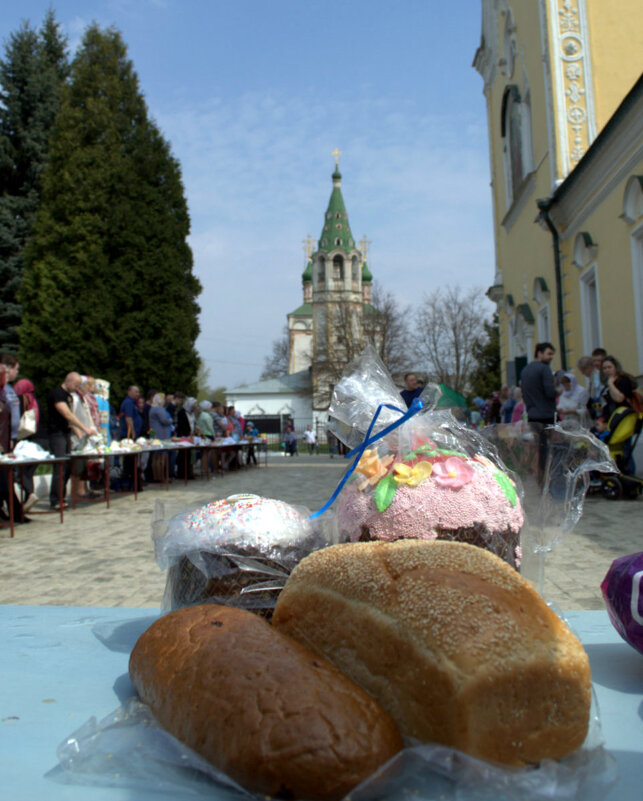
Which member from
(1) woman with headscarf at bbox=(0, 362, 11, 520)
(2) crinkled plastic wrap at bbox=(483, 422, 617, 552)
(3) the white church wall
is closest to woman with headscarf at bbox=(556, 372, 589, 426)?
(1) woman with headscarf at bbox=(0, 362, 11, 520)

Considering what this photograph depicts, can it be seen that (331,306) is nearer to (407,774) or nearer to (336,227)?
(336,227)

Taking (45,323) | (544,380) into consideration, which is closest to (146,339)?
(45,323)

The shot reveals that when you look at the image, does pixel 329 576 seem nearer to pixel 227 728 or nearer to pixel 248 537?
pixel 227 728

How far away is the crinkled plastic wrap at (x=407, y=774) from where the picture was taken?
103cm

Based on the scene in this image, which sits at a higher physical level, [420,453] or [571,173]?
[571,173]

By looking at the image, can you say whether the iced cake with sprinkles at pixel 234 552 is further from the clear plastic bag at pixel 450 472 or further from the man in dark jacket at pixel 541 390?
the man in dark jacket at pixel 541 390

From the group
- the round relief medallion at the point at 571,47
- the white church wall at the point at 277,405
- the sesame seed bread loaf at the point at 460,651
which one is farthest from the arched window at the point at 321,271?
the sesame seed bread loaf at the point at 460,651

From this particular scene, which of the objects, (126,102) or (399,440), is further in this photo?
(126,102)

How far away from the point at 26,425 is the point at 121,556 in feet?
12.5

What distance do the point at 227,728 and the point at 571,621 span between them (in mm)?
1430

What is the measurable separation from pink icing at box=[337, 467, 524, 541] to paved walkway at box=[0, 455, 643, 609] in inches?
27.6

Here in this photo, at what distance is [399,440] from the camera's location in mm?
2062

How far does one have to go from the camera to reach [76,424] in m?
9.05

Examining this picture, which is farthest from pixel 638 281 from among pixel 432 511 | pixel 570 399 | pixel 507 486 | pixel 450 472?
pixel 432 511
